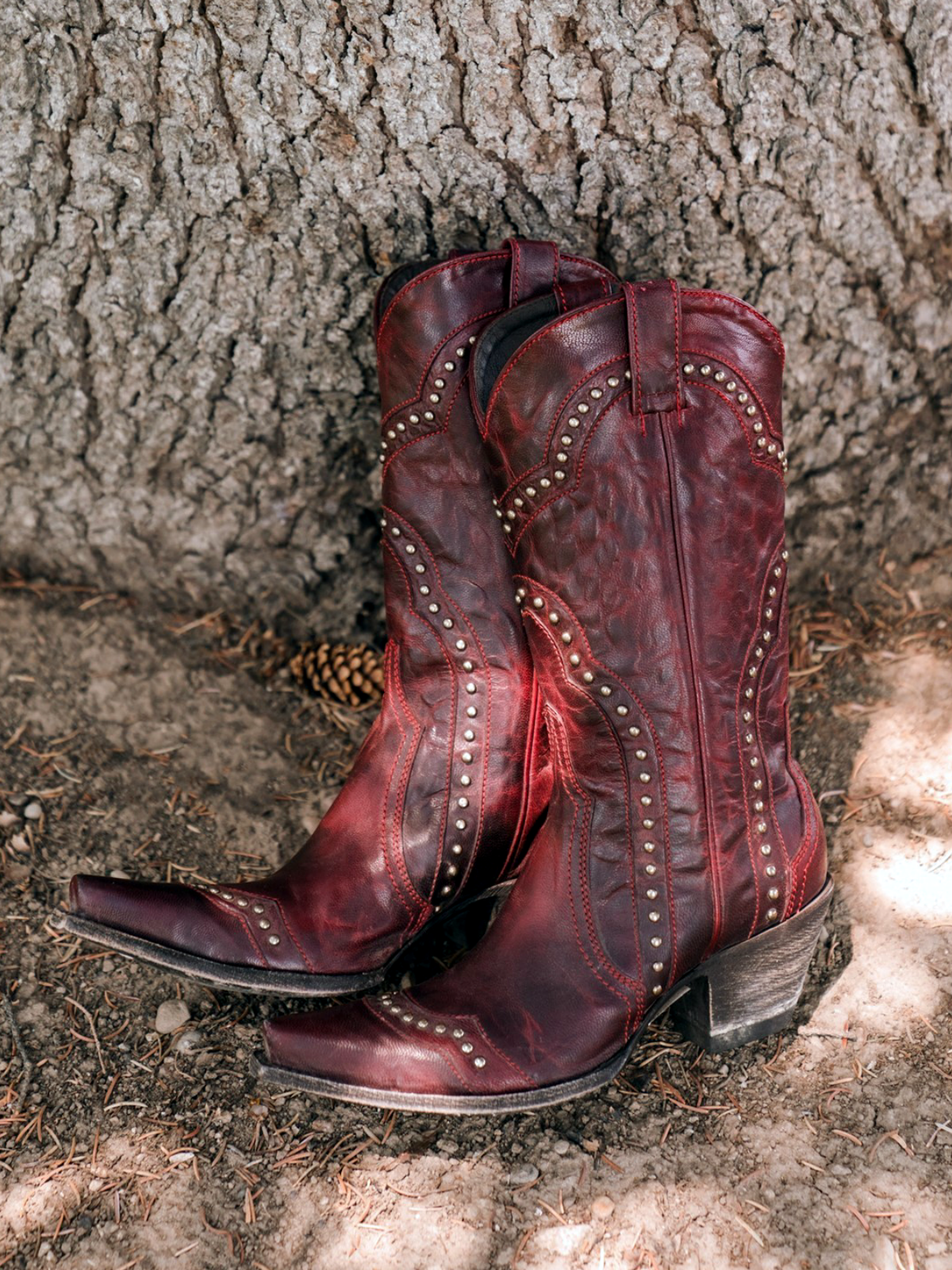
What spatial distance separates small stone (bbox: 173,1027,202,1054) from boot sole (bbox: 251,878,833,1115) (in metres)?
0.22

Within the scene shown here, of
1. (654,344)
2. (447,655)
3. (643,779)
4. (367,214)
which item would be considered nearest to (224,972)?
(447,655)

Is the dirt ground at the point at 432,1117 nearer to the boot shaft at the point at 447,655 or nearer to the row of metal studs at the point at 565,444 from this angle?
the boot shaft at the point at 447,655

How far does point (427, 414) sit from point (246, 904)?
83 cm

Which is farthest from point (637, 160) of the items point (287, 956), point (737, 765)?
point (287, 956)

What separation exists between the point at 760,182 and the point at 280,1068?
1694 mm

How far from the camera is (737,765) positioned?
1667mm

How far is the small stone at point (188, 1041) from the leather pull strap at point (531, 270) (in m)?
1.25

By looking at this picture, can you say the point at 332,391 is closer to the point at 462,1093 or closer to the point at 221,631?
the point at 221,631

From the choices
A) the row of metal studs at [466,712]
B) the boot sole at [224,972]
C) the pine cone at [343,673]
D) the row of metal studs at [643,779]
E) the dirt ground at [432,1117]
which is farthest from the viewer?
the pine cone at [343,673]

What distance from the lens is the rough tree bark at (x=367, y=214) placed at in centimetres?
192

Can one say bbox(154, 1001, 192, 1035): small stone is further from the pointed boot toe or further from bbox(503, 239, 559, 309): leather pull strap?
bbox(503, 239, 559, 309): leather pull strap

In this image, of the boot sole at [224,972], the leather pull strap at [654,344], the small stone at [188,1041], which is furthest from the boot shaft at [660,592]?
the small stone at [188,1041]

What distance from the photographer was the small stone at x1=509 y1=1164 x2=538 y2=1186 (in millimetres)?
1592

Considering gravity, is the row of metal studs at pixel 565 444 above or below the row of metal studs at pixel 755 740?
above
